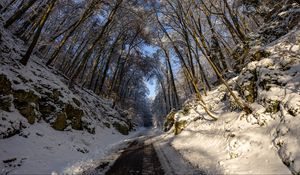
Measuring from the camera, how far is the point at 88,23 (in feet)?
98.6

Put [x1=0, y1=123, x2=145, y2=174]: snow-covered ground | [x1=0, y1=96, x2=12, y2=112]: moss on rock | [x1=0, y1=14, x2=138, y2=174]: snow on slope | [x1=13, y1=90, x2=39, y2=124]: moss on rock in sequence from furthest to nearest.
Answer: [x1=13, y1=90, x2=39, y2=124]: moss on rock
[x1=0, y1=96, x2=12, y2=112]: moss on rock
[x1=0, y1=14, x2=138, y2=174]: snow on slope
[x1=0, y1=123, x2=145, y2=174]: snow-covered ground

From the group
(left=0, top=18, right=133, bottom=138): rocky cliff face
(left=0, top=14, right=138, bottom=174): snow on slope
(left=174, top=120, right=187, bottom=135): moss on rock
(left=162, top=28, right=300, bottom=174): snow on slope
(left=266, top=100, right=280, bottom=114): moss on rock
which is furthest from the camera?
(left=174, top=120, right=187, bottom=135): moss on rock

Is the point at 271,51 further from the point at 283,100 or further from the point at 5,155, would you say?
the point at 5,155

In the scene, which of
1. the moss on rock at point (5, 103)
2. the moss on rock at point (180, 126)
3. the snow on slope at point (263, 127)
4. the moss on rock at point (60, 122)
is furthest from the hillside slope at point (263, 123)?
the moss on rock at point (5, 103)

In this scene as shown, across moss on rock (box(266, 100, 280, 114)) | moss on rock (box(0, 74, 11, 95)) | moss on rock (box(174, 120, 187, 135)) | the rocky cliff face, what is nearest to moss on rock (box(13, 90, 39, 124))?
the rocky cliff face

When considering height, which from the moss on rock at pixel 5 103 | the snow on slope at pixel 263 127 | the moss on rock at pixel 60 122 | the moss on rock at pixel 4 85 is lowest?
the snow on slope at pixel 263 127

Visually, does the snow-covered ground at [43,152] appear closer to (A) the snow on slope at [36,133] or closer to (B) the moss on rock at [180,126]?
(A) the snow on slope at [36,133]

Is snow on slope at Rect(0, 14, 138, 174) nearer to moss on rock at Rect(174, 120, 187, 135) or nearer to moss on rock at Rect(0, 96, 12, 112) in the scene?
moss on rock at Rect(0, 96, 12, 112)

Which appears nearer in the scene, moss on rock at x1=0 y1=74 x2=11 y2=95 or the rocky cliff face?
the rocky cliff face

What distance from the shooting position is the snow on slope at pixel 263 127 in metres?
6.21

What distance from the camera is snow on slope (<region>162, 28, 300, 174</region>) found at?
621 cm

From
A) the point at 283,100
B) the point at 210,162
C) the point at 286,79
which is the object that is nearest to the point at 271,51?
the point at 286,79

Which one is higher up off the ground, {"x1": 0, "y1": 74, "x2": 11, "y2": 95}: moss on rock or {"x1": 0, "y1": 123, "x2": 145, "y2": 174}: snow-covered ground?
{"x1": 0, "y1": 74, "x2": 11, "y2": 95}: moss on rock

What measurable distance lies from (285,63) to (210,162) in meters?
4.69
